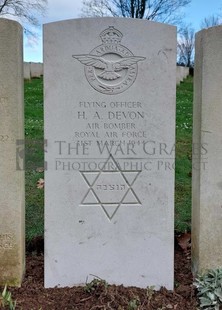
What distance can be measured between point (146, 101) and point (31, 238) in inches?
69.1

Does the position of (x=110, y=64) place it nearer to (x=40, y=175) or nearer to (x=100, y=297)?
(x=100, y=297)

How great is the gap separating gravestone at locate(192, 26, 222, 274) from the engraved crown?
65 centimetres

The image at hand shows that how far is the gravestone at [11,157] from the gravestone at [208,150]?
138 cm

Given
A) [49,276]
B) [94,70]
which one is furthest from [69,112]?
[49,276]

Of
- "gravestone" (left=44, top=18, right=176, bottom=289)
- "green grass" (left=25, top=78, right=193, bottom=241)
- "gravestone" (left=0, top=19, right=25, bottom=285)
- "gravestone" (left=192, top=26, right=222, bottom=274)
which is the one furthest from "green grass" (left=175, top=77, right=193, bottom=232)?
"gravestone" (left=0, top=19, right=25, bottom=285)

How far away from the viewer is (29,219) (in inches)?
177

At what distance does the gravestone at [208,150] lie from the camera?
10.7ft

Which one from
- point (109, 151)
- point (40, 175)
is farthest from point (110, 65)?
point (40, 175)

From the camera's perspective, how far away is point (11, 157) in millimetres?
3234

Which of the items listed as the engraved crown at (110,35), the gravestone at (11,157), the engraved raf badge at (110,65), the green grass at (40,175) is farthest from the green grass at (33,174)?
the engraved crown at (110,35)

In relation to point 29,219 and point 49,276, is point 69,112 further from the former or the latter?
point 29,219

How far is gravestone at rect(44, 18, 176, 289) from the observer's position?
320 centimetres

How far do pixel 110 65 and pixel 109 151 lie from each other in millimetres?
651

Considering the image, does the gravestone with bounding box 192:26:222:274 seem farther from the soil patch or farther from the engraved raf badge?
the engraved raf badge
